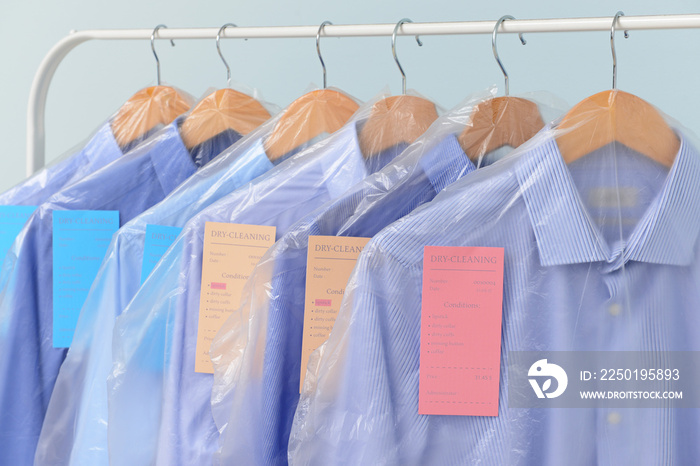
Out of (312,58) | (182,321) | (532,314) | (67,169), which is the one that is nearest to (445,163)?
(532,314)

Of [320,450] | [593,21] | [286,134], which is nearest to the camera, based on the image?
[320,450]

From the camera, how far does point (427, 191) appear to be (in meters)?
0.88

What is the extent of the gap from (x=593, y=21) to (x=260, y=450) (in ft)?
2.10

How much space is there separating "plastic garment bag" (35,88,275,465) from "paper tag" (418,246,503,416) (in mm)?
376

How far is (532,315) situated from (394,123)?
36cm

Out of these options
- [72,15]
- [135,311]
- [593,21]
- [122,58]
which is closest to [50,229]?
[135,311]

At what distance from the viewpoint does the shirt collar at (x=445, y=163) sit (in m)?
0.87

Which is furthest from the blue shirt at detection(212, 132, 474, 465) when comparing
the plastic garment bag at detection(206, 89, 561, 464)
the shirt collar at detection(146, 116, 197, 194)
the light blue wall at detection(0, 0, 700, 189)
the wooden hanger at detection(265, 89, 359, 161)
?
the light blue wall at detection(0, 0, 700, 189)

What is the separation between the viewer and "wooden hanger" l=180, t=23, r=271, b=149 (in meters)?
1.14

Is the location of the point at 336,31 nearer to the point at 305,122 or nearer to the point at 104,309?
the point at 305,122

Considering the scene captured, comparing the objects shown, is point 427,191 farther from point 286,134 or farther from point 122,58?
point 122,58

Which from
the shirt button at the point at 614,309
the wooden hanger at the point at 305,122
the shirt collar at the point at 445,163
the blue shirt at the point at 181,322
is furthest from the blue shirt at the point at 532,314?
the wooden hanger at the point at 305,122

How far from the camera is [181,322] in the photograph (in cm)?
94

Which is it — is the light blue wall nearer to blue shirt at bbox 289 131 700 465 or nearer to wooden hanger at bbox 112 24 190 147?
wooden hanger at bbox 112 24 190 147
